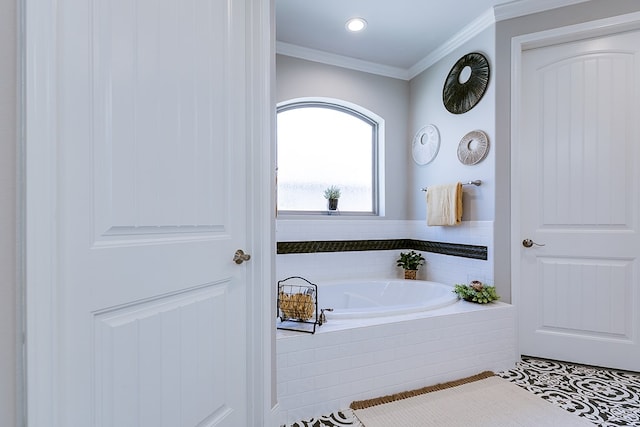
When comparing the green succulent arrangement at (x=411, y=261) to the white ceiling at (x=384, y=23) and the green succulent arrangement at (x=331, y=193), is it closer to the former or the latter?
the green succulent arrangement at (x=331, y=193)

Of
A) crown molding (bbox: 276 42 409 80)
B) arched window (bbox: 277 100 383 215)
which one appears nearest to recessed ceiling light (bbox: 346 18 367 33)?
crown molding (bbox: 276 42 409 80)

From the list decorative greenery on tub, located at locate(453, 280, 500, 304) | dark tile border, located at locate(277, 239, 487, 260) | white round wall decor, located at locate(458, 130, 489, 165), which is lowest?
decorative greenery on tub, located at locate(453, 280, 500, 304)

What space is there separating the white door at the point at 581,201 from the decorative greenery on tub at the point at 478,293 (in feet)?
0.79

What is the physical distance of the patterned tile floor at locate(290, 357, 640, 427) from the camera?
1.60 m

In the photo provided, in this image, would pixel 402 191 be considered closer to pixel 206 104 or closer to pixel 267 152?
pixel 267 152

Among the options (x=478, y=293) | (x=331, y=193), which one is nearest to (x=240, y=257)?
(x=478, y=293)

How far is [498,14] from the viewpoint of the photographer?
91.9 inches

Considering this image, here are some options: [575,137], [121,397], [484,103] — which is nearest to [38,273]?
[121,397]

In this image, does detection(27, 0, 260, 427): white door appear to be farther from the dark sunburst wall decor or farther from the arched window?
the dark sunburst wall decor

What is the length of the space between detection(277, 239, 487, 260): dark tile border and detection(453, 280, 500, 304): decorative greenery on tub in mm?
255

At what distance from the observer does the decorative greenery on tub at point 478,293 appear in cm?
220

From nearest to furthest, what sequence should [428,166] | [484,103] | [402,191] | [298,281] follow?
1. [484,103]
2. [298,281]
3. [428,166]
4. [402,191]

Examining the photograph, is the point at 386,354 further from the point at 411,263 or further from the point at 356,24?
the point at 356,24

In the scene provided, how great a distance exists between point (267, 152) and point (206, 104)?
32 centimetres
